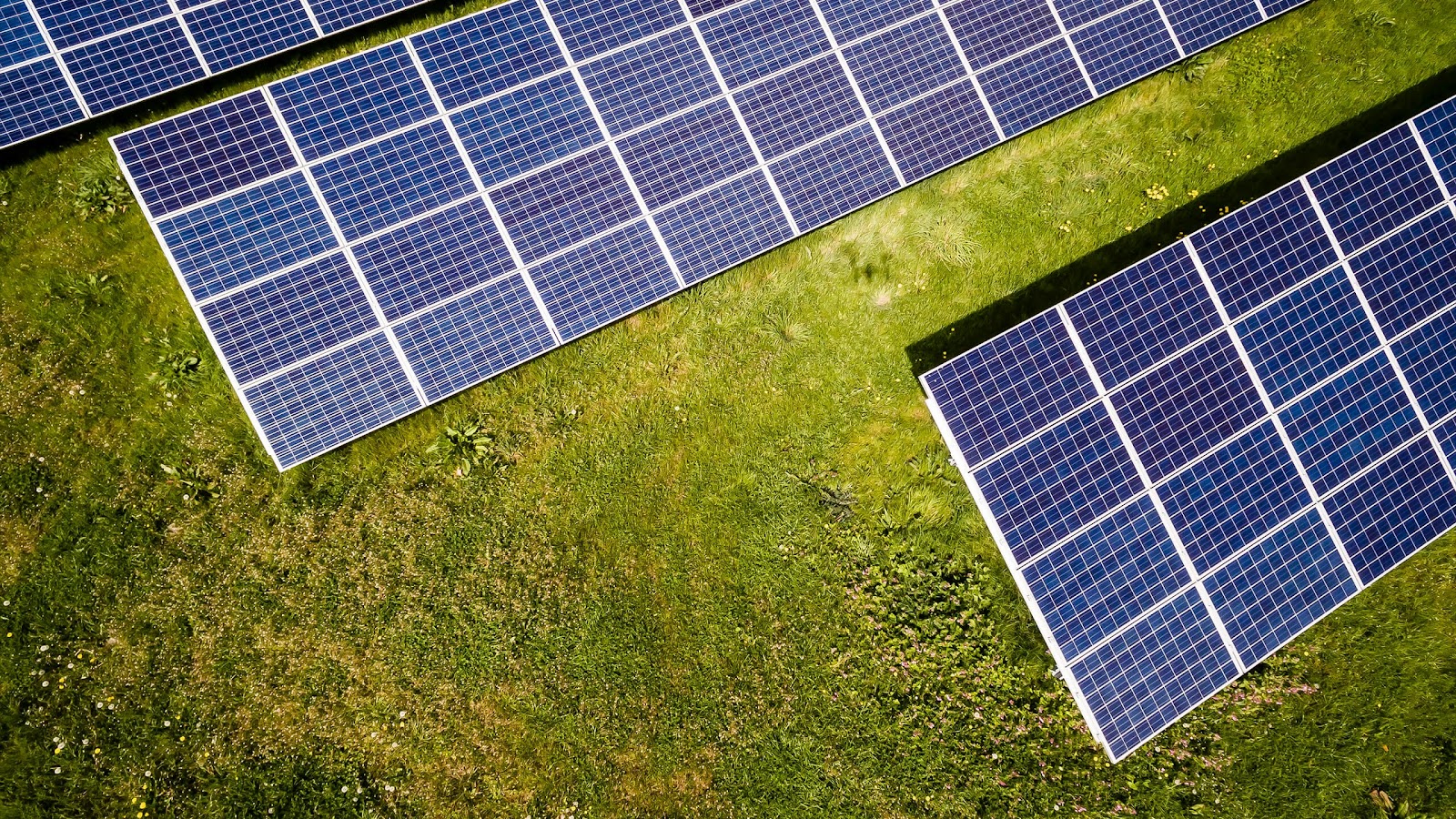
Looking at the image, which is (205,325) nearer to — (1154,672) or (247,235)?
(247,235)

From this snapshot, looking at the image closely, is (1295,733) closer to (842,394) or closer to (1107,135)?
(842,394)

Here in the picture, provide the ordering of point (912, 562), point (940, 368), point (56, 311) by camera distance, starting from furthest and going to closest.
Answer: point (912, 562)
point (56, 311)
point (940, 368)

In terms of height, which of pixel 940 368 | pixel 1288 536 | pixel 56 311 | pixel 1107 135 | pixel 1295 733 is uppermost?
pixel 56 311

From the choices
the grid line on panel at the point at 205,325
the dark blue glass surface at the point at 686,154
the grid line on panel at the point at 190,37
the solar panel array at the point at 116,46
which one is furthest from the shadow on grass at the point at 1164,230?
the grid line on panel at the point at 190,37

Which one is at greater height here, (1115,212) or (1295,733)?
(1115,212)

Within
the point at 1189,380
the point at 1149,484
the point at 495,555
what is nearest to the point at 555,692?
the point at 495,555

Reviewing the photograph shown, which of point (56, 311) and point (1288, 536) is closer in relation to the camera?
point (1288, 536)

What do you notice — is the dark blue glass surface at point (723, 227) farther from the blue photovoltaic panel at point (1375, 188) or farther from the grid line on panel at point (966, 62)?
the blue photovoltaic panel at point (1375, 188)

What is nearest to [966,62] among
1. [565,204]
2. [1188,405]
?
[1188,405]
